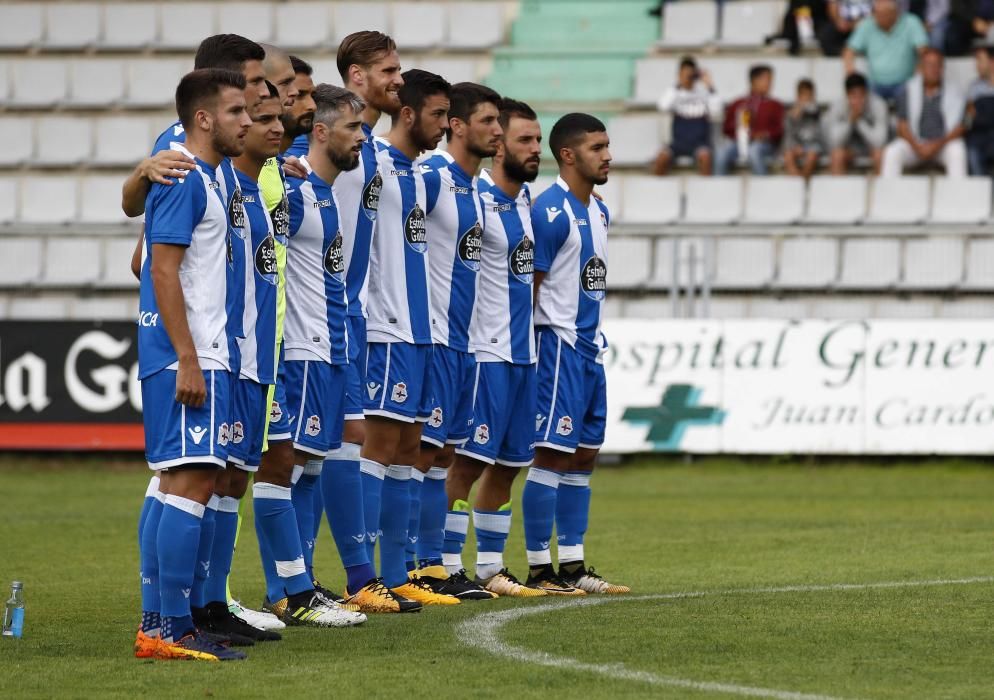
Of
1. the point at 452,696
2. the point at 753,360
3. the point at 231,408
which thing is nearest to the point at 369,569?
the point at 231,408

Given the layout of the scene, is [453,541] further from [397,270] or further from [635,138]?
[635,138]

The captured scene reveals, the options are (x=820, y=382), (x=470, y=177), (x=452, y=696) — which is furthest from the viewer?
(x=820, y=382)

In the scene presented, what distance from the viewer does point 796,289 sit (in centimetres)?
1750

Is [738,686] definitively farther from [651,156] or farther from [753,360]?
[651,156]

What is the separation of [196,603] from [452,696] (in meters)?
1.71

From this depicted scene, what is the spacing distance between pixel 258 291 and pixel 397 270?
1493 mm

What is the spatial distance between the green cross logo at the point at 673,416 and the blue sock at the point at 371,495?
8323mm

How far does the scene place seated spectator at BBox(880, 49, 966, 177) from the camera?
18438mm

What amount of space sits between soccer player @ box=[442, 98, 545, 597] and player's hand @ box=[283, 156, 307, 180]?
143cm

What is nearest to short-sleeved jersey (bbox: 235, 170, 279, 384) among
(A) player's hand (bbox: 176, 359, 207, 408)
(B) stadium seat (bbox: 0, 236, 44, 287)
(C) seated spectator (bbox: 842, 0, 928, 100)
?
(A) player's hand (bbox: 176, 359, 207, 408)

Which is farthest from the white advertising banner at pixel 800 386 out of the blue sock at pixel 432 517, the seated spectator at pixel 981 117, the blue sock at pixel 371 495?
the blue sock at pixel 371 495

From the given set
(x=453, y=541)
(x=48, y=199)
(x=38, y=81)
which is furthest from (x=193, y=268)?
(x=38, y=81)

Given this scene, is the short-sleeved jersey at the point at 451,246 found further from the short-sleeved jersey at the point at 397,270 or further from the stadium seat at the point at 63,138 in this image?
the stadium seat at the point at 63,138

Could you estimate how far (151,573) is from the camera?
641 centimetres
